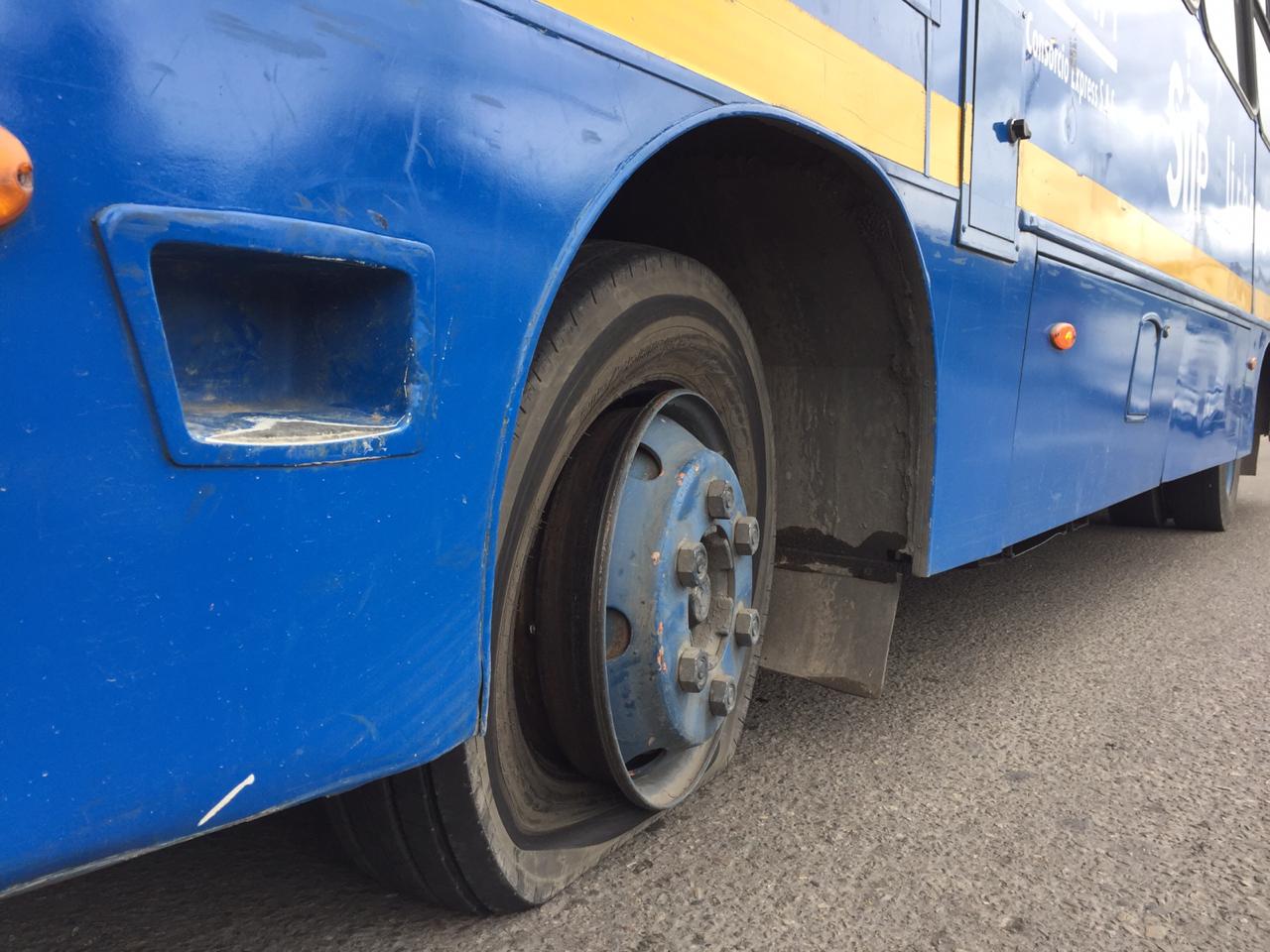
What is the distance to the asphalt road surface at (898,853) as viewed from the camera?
1407mm

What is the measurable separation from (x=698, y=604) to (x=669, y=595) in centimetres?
10

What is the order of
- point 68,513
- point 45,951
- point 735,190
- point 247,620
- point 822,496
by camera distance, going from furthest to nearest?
point 822,496, point 735,190, point 45,951, point 247,620, point 68,513

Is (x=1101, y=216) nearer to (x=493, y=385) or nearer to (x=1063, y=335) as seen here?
(x=1063, y=335)

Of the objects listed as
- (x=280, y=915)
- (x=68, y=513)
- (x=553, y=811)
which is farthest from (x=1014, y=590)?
(x=68, y=513)

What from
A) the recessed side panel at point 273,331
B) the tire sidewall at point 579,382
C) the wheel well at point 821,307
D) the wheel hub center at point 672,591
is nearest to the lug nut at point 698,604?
the wheel hub center at point 672,591

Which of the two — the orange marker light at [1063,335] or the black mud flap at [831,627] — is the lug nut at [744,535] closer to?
the black mud flap at [831,627]

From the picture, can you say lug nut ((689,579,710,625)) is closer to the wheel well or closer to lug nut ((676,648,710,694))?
lug nut ((676,648,710,694))

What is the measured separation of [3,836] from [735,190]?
151 cm

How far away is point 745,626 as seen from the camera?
1711mm

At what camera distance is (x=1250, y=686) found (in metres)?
2.63

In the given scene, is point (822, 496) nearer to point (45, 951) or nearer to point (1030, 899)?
point (1030, 899)

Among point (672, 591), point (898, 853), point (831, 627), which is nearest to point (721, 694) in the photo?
point (672, 591)

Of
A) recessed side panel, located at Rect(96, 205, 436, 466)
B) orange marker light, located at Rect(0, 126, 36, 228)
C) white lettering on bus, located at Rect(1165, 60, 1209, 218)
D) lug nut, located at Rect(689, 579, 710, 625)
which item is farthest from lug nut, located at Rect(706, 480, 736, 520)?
white lettering on bus, located at Rect(1165, 60, 1209, 218)

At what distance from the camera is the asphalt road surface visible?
141 cm
